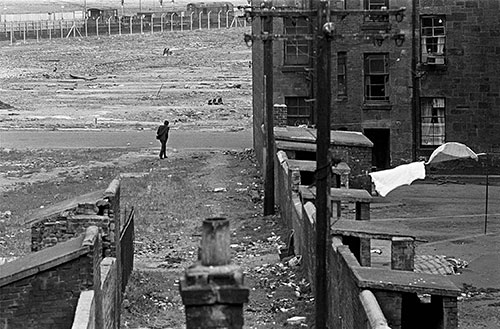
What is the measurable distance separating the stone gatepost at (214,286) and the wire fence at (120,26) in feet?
408

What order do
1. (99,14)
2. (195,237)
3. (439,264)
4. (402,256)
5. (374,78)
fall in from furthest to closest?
(99,14)
(374,78)
(195,237)
(439,264)
(402,256)

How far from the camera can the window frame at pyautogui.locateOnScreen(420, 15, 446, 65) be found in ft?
132

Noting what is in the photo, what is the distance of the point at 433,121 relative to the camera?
40594 mm

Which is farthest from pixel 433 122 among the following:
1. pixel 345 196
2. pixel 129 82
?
pixel 129 82

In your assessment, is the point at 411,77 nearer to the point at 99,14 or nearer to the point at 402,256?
the point at 402,256

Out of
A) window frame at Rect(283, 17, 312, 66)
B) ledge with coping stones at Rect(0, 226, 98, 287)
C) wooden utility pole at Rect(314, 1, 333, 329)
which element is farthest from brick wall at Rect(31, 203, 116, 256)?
window frame at Rect(283, 17, 312, 66)

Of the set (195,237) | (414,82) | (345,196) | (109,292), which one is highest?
(414,82)

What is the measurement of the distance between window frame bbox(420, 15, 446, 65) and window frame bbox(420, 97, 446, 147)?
1.37 metres

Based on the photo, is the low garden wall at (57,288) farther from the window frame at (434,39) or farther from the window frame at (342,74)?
the window frame at (434,39)

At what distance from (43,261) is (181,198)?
18.7 meters

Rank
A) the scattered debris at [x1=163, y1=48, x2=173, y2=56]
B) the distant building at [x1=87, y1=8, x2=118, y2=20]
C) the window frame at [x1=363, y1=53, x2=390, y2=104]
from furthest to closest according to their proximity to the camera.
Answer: the distant building at [x1=87, y1=8, x2=118, y2=20], the scattered debris at [x1=163, y1=48, x2=173, y2=56], the window frame at [x1=363, y1=53, x2=390, y2=104]

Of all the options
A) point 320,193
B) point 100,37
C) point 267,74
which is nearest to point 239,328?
point 320,193

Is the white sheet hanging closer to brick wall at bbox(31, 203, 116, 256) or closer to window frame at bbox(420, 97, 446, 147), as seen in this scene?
brick wall at bbox(31, 203, 116, 256)

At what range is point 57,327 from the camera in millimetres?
16359
